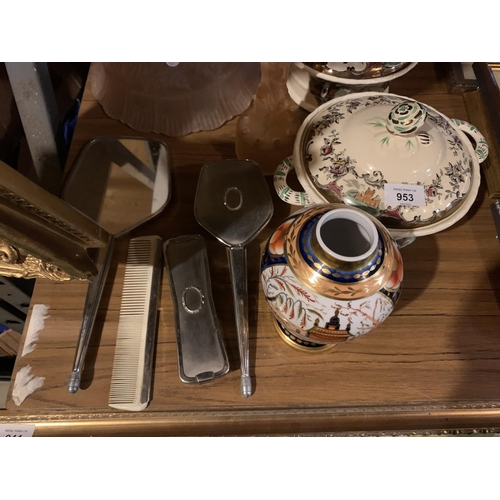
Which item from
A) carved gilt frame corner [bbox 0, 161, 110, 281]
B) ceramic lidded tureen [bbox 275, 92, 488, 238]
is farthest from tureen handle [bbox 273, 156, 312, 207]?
carved gilt frame corner [bbox 0, 161, 110, 281]

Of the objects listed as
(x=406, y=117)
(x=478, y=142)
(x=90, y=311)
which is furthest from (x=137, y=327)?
(x=478, y=142)

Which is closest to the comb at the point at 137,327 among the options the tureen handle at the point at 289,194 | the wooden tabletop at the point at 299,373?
the wooden tabletop at the point at 299,373

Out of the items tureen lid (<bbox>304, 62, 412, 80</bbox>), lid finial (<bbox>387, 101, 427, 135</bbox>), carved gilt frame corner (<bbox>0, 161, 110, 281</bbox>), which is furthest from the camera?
tureen lid (<bbox>304, 62, 412, 80</bbox>)

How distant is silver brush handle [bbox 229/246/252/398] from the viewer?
499 millimetres

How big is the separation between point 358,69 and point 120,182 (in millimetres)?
398

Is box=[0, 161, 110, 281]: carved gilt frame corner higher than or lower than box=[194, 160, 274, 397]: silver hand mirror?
lower

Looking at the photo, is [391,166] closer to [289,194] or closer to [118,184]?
[289,194]

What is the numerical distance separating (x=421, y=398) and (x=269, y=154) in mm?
413

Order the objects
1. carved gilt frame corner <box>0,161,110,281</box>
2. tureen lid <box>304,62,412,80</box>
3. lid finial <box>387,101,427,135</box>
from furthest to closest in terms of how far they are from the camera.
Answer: tureen lid <box>304,62,412,80</box>
lid finial <box>387,101,427,135</box>
carved gilt frame corner <box>0,161,110,281</box>

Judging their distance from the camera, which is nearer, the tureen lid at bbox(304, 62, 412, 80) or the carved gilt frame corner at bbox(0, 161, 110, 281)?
the carved gilt frame corner at bbox(0, 161, 110, 281)

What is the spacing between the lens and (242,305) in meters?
0.53

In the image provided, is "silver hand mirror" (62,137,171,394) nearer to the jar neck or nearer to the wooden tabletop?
the wooden tabletop

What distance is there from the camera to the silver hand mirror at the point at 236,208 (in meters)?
0.54

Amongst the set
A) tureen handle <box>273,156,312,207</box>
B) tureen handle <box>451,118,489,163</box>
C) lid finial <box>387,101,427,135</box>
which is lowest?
tureen handle <box>273,156,312,207</box>
